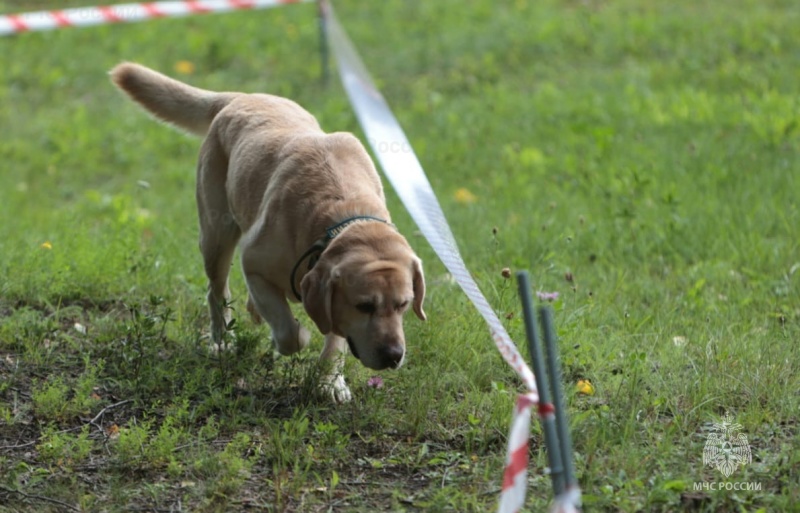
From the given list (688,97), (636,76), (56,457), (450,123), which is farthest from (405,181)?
(636,76)

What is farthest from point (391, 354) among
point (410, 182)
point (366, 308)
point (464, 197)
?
point (464, 197)

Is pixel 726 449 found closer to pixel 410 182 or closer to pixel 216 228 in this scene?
pixel 410 182

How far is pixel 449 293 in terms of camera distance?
19.2 feet

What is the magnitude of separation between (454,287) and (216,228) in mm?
1374

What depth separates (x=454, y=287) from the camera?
593 cm

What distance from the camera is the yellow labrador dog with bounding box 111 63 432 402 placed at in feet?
14.3

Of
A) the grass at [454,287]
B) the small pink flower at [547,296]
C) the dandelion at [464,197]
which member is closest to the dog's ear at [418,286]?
the grass at [454,287]

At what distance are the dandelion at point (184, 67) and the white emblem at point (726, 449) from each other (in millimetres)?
8512

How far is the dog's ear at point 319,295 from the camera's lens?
4355 millimetres

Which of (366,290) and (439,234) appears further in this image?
(439,234)

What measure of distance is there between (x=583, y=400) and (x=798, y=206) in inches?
128

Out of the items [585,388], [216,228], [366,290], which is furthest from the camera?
[216,228]

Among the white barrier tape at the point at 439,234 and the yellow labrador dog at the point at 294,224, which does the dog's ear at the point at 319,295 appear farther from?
the white barrier tape at the point at 439,234

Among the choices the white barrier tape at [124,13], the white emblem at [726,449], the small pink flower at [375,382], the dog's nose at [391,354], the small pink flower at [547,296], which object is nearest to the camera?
the white emblem at [726,449]
